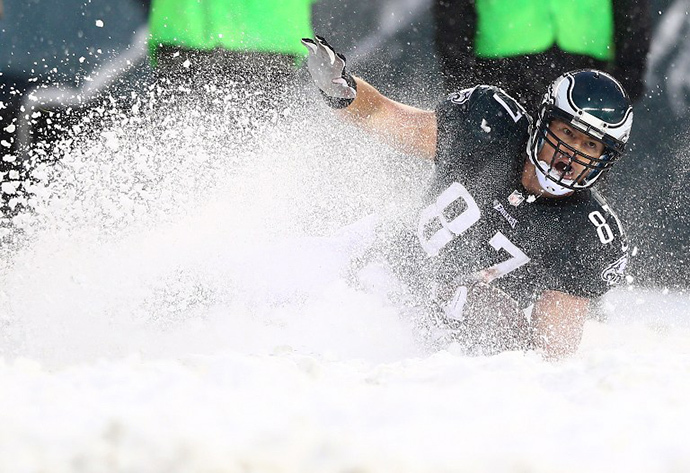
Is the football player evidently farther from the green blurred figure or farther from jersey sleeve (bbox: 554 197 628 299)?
the green blurred figure

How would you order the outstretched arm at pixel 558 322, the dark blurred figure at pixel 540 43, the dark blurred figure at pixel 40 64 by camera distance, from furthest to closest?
1. the dark blurred figure at pixel 540 43
2. the dark blurred figure at pixel 40 64
3. the outstretched arm at pixel 558 322

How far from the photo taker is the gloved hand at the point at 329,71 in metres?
2.40

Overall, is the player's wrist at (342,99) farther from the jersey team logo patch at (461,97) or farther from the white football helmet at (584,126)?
the white football helmet at (584,126)

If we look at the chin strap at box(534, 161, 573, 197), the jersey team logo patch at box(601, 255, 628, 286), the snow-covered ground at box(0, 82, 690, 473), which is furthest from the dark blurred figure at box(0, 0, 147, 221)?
the jersey team logo patch at box(601, 255, 628, 286)

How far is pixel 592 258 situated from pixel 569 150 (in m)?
0.38

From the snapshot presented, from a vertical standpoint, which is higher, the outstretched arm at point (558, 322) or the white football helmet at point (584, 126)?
the white football helmet at point (584, 126)

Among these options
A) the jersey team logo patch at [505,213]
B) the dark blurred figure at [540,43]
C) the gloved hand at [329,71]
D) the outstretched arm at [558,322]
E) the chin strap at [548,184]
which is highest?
the gloved hand at [329,71]

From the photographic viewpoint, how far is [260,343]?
6.84 feet

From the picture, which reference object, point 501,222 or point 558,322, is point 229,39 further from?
point 558,322

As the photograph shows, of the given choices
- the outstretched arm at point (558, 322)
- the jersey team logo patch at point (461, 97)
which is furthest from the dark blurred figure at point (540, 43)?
the outstretched arm at point (558, 322)

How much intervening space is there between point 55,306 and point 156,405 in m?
1.50

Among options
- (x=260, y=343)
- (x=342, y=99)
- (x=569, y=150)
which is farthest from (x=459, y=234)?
(x=260, y=343)

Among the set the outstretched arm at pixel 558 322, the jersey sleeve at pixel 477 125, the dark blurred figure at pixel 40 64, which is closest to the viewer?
the outstretched arm at pixel 558 322

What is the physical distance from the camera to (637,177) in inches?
179
